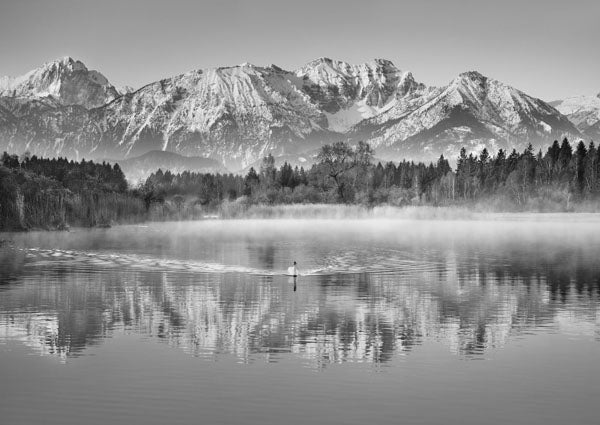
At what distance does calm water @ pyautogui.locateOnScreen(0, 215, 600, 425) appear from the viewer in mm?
25328

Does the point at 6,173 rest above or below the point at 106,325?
above

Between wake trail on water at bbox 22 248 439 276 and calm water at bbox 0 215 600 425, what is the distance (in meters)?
1.13

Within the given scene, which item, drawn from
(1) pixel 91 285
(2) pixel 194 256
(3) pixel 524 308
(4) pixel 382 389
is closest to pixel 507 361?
(4) pixel 382 389

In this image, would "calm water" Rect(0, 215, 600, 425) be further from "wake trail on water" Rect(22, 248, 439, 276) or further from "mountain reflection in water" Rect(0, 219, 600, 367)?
"wake trail on water" Rect(22, 248, 439, 276)

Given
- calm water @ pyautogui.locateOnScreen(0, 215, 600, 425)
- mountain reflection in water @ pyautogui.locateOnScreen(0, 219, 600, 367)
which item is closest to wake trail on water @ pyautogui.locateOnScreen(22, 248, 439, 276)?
mountain reflection in water @ pyautogui.locateOnScreen(0, 219, 600, 367)

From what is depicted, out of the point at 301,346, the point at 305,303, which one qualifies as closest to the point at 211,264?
the point at 305,303

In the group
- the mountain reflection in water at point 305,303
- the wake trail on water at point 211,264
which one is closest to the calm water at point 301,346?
the mountain reflection in water at point 305,303

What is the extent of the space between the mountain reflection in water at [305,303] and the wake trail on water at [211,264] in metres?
0.21

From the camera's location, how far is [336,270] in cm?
7100

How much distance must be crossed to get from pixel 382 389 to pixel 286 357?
6363 mm

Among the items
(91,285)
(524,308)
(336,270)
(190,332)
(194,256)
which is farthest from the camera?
(194,256)

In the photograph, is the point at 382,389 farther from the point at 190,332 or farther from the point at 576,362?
the point at 190,332

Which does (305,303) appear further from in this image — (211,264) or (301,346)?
(211,264)

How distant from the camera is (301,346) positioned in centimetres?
3450
